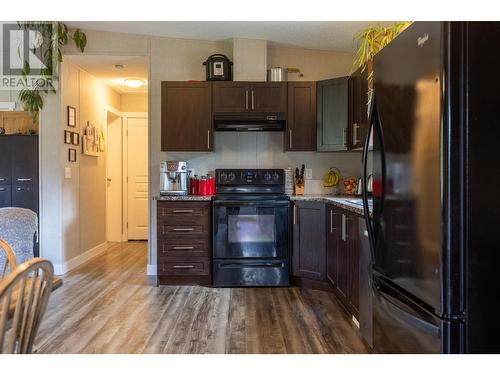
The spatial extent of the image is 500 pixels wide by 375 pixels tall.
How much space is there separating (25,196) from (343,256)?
3.64m

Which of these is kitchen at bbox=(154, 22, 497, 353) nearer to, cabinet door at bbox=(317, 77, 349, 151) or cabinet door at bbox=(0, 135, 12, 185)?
cabinet door at bbox=(317, 77, 349, 151)

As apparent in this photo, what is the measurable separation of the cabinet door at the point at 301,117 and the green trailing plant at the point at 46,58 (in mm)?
2446

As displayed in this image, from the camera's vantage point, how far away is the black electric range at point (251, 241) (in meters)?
3.86

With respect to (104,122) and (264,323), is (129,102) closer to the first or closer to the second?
(104,122)

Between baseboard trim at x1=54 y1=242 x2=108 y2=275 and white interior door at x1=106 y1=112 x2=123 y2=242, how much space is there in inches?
30.5

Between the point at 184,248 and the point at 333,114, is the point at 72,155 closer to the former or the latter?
the point at 184,248

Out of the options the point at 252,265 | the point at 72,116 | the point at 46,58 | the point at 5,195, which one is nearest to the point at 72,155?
the point at 72,116

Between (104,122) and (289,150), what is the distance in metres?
3.21

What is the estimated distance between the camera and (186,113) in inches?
161

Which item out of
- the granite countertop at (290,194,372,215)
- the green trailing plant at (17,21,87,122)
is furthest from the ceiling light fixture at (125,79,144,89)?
the granite countertop at (290,194,372,215)

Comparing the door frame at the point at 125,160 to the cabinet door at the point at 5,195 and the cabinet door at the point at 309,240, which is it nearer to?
the cabinet door at the point at 5,195

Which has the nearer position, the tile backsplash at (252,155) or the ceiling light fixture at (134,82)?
the tile backsplash at (252,155)

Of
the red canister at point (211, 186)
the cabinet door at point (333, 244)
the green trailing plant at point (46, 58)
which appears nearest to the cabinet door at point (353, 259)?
the cabinet door at point (333, 244)
